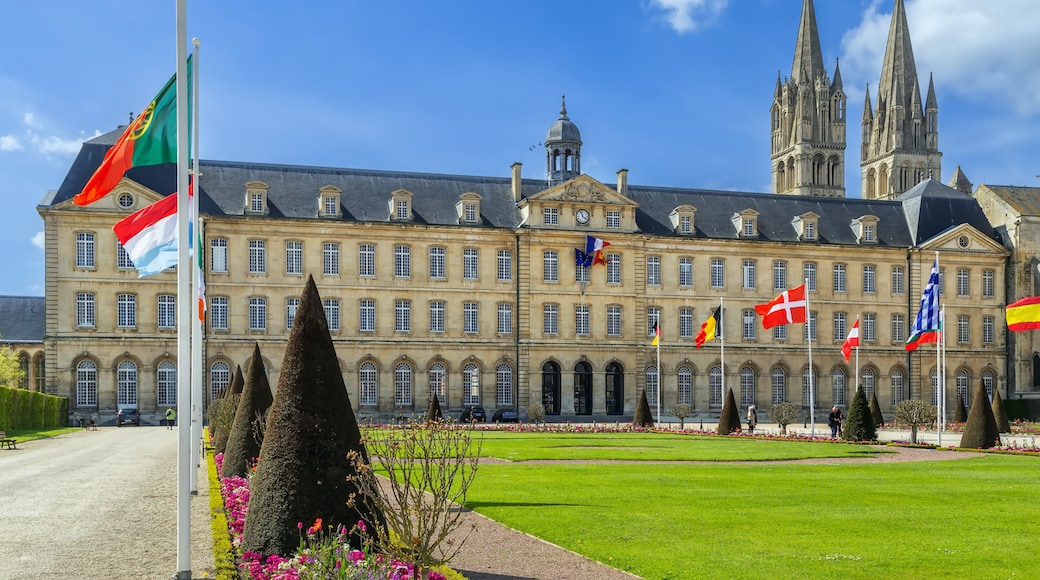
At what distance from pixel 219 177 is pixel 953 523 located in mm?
43337

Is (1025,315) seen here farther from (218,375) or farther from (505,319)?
(218,375)

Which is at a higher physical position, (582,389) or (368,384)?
(368,384)

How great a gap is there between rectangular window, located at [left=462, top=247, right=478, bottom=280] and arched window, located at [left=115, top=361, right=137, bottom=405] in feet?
51.8

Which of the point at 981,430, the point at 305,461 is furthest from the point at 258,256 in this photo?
the point at 305,461

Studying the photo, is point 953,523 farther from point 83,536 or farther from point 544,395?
point 544,395

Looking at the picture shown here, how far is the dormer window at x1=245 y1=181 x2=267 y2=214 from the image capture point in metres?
50.2

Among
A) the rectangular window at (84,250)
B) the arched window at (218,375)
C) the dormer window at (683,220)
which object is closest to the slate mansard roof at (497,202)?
the dormer window at (683,220)

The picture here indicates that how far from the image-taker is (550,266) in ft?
176

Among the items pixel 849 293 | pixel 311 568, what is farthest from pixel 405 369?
pixel 311 568

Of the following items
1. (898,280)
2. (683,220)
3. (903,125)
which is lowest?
(898,280)

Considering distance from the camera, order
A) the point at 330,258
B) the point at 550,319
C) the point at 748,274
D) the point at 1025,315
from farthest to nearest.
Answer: the point at 748,274 → the point at 550,319 → the point at 330,258 → the point at 1025,315

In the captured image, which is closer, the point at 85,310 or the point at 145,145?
the point at 145,145

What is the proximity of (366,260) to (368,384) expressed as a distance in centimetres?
589

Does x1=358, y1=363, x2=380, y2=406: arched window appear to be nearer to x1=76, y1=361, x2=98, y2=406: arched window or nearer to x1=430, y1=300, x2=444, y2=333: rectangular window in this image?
x1=430, y1=300, x2=444, y2=333: rectangular window
